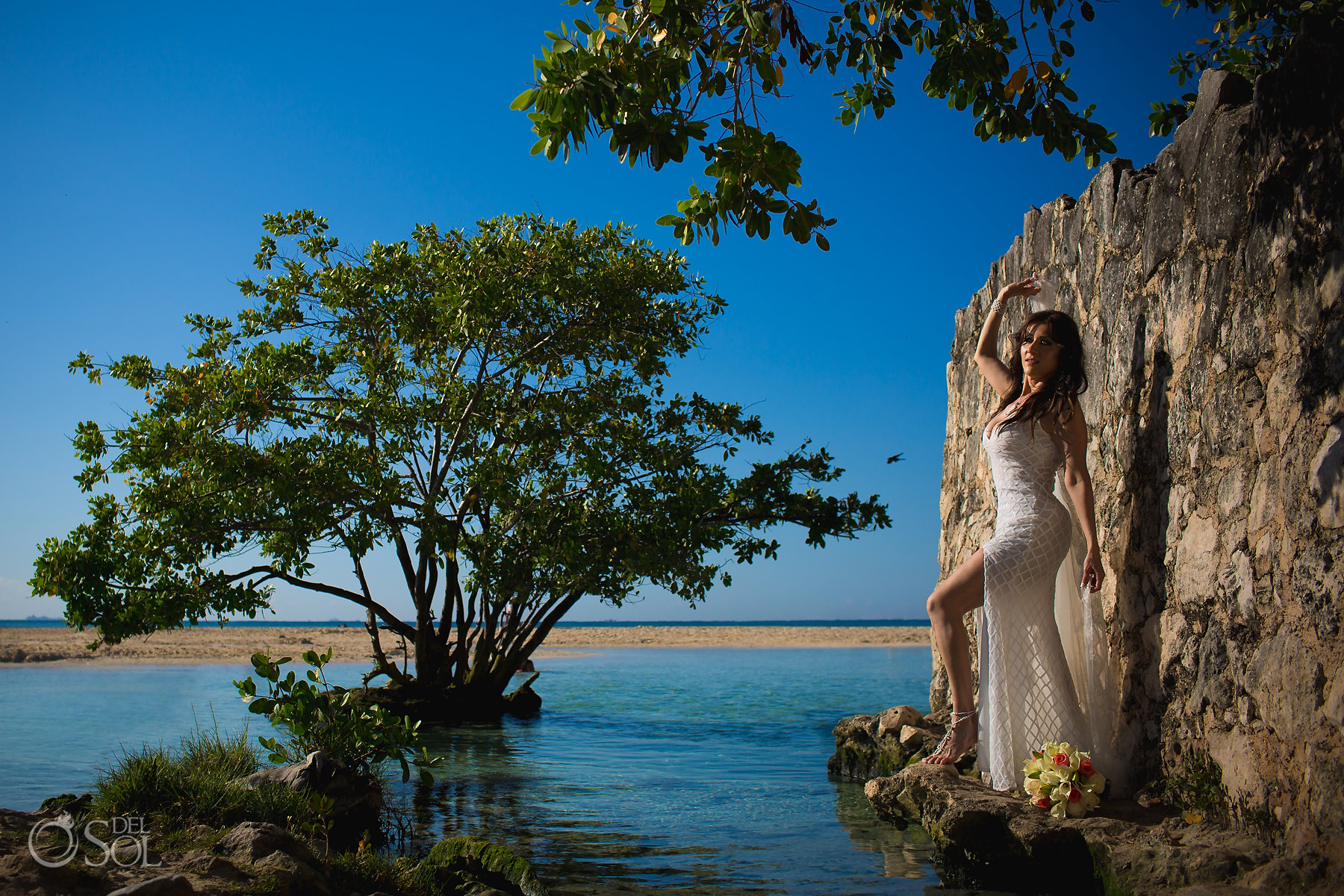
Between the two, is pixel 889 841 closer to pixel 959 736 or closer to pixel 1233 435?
pixel 959 736

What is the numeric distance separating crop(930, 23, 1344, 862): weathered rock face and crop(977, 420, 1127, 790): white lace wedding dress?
20 cm

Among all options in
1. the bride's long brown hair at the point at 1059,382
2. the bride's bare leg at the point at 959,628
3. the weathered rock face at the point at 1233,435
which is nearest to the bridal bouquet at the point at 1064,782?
the weathered rock face at the point at 1233,435

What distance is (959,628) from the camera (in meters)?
4.56

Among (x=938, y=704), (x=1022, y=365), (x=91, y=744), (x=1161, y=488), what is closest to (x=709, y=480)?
(x=938, y=704)

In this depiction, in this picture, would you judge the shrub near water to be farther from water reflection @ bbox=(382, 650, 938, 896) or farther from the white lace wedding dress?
the white lace wedding dress

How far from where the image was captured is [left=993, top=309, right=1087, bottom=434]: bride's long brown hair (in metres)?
4.46

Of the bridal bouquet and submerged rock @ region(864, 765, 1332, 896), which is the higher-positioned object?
the bridal bouquet

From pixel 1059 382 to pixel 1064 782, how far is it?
201 centimetres

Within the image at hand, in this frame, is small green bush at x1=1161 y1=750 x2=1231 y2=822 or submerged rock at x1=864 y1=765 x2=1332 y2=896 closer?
submerged rock at x1=864 y1=765 x2=1332 y2=896

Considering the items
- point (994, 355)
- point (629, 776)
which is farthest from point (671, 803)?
point (994, 355)

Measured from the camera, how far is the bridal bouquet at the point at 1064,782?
153 inches

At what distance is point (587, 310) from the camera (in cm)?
984

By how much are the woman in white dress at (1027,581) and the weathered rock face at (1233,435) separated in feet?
1.02

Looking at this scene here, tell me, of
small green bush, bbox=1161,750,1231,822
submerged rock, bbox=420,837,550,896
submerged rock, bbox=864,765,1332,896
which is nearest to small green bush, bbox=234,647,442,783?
submerged rock, bbox=420,837,550,896
